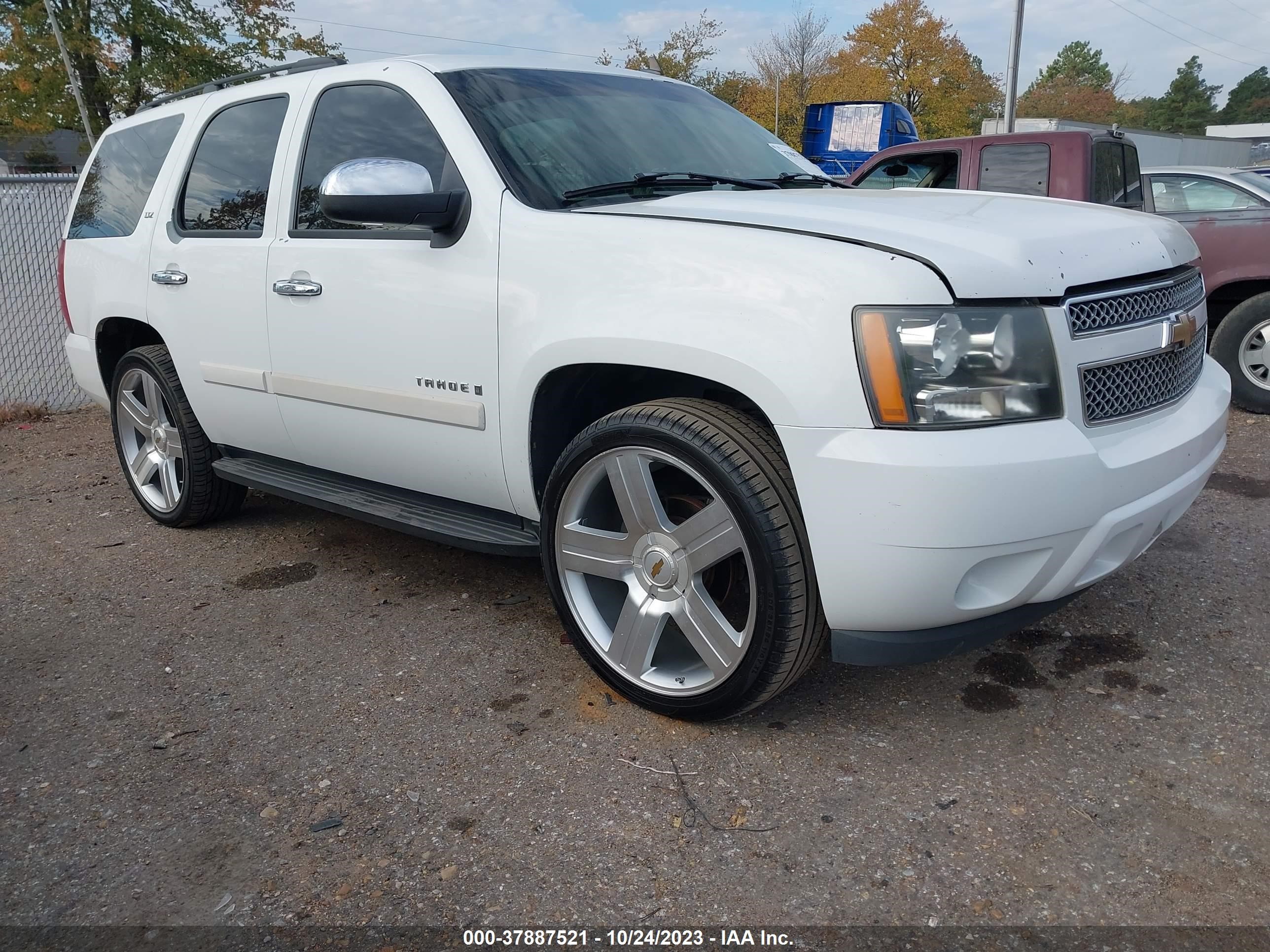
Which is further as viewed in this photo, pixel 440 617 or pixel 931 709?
pixel 440 617

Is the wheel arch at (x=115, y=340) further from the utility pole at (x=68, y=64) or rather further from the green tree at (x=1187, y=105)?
the green tree at (x=1187, y=105)

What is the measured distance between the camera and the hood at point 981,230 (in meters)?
2.21

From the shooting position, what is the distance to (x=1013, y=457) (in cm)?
213

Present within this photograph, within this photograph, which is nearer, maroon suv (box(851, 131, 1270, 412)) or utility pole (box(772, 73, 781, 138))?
maroon suv (box(851, 131, 1270, 412))

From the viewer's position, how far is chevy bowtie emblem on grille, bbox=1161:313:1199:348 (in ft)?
8.35

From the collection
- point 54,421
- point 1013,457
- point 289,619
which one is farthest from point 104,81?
point 1013,457

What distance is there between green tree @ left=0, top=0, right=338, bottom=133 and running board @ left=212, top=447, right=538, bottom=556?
28.6 m

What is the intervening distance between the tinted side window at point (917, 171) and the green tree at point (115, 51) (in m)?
26.5

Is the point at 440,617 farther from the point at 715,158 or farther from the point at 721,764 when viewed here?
the point at 715,158

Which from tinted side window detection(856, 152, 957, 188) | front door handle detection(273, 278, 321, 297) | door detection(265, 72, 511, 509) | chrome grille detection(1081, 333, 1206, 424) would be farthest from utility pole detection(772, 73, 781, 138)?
chrome grille detection(1081, 333, 1206, 424)

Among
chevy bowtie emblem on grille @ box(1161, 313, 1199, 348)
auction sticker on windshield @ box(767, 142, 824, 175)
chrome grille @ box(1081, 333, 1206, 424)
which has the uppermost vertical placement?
auction sticker on windshield @ box(767, 142, 824, 175)

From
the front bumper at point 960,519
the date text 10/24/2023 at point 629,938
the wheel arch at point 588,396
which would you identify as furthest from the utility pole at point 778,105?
the date text 10/24/2023 at point 629,938

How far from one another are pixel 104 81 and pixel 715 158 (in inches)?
1243

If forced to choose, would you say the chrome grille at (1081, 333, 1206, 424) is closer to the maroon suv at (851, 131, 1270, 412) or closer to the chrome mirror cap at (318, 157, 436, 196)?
the chrome mirror cap at (318, 157, 436, 196)
